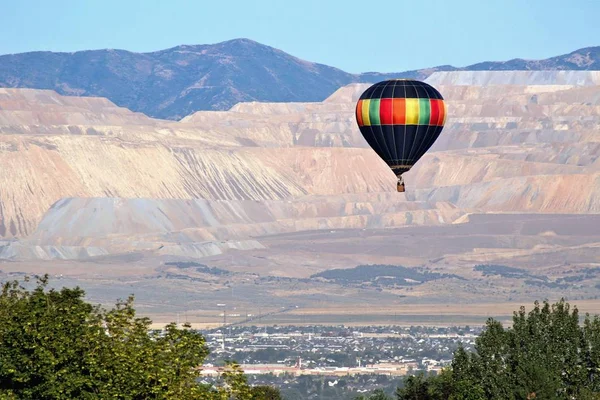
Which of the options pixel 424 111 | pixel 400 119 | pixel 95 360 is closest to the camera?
pixel 95 360

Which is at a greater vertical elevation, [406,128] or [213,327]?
[406,128]

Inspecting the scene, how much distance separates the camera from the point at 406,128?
215 feet

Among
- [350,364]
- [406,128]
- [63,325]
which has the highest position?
[406,128]

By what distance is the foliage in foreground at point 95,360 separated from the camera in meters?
35.1

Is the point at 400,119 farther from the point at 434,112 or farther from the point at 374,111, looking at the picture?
the point at 434,112

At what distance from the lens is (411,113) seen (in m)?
65.9

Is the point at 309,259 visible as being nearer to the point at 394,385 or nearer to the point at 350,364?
the point at 350,364

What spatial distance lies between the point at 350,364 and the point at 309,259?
62973 mm

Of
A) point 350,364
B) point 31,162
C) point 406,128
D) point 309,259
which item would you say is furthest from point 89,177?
point 406,128

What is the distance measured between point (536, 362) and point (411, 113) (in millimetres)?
19126

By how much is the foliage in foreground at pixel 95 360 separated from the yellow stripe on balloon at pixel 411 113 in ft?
96.3

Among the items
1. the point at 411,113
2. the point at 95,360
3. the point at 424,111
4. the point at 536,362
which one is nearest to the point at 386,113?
the point at 411,113

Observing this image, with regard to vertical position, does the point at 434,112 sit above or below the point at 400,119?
above

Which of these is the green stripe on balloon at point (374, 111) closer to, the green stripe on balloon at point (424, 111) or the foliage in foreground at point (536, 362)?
the green stripe on balloon at point (424, 111)
